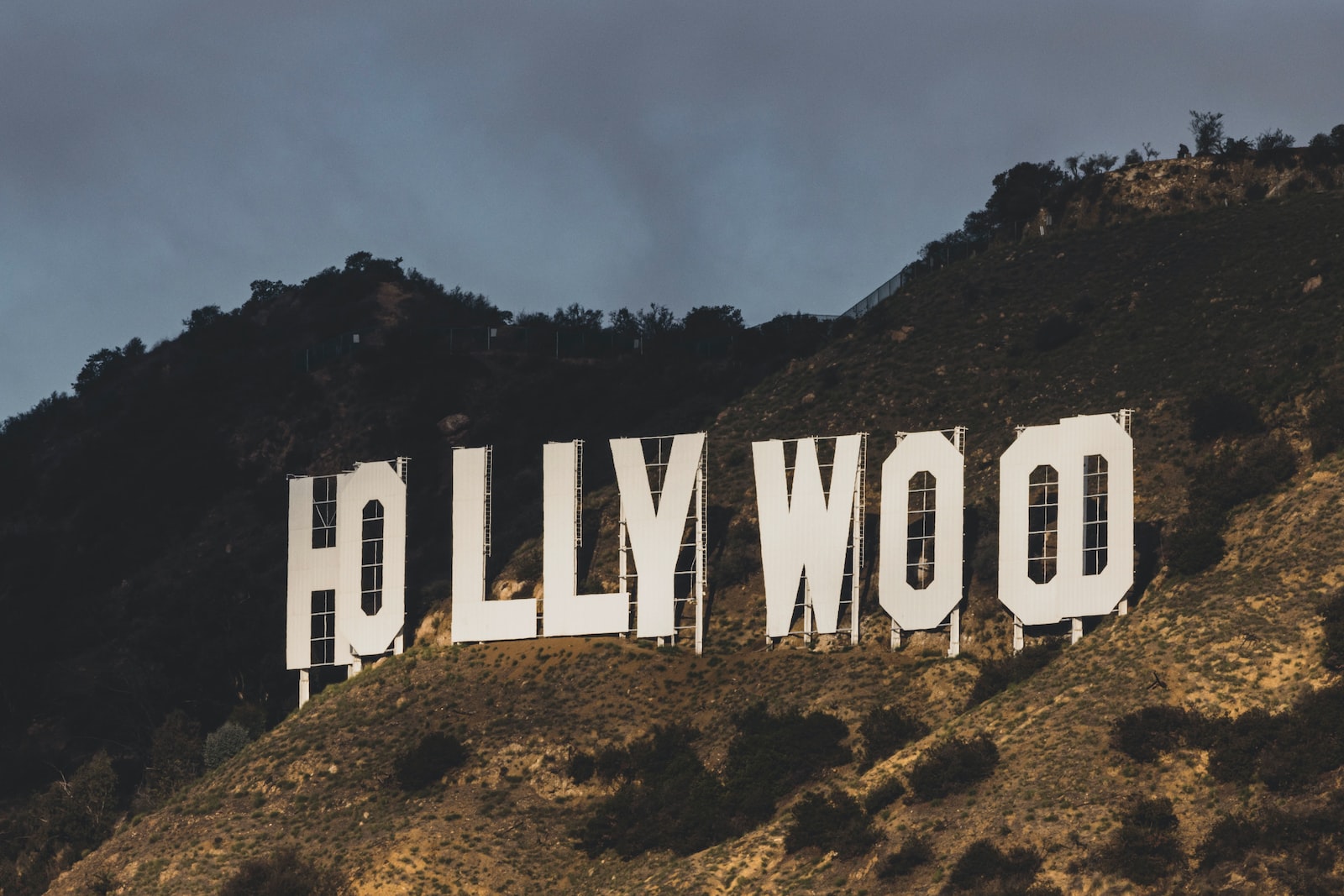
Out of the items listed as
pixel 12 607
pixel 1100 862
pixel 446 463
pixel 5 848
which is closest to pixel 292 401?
pixel 446 463

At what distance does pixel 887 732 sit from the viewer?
5803 centimetres

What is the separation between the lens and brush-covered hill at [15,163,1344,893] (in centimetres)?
5006

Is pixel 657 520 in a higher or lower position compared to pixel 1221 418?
lower

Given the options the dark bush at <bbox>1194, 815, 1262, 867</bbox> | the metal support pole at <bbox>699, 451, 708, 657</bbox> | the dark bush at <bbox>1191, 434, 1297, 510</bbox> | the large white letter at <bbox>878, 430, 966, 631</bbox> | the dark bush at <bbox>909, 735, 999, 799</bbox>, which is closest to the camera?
the dark bush at <bbox>1194, 815, 1262, 867</bbox>

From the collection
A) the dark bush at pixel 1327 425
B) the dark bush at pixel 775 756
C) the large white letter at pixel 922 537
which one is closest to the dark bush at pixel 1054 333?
the dark bush at pixel 1327 425

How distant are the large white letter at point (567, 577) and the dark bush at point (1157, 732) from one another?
21.8 meters

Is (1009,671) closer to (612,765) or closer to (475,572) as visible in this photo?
(612,765)

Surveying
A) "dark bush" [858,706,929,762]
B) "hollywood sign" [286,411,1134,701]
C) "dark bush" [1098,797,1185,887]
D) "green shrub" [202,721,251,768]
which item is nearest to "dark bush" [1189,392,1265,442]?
"hollywood sign" [286,411,1134,701]

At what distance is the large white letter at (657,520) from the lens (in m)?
67.1

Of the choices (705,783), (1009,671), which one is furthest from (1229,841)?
(705,783)

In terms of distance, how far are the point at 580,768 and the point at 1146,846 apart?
2174 cm

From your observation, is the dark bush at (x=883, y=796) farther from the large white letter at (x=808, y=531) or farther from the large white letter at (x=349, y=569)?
the large white letter at (x=349, y=569)

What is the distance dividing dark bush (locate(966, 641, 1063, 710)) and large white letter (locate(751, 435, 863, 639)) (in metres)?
6.45

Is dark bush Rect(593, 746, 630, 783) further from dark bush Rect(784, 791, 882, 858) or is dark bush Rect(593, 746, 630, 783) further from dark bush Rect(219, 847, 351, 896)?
dark bush Rect(219, 847, 351, 896)
